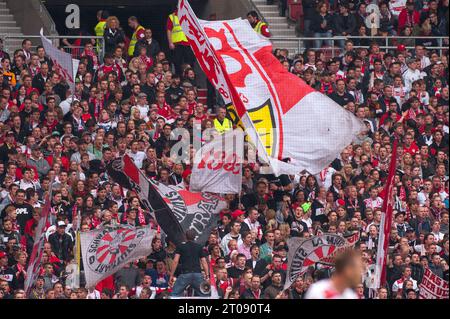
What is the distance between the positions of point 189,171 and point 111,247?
10.6 ft

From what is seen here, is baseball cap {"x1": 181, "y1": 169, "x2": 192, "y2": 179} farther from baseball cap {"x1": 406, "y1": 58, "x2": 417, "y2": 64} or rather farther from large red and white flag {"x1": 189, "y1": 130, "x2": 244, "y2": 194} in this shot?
baseball cap {"x1": 406, "y1": 58, "x2": 417, "y2": 64}

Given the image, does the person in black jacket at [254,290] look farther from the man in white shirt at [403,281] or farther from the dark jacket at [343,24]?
the dark jacket at [343,24]

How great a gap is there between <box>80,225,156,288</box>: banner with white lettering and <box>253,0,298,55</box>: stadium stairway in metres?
9.72

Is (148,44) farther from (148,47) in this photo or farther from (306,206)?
(306,206)

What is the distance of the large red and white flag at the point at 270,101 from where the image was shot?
20.2 meters

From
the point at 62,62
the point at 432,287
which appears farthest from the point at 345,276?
the point at 62,62

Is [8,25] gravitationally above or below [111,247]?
above

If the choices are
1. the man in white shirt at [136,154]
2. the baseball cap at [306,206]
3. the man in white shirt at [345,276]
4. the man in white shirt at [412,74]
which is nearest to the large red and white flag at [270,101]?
the baseball cap at [306,206]

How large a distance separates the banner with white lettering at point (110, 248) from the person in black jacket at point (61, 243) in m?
0.97

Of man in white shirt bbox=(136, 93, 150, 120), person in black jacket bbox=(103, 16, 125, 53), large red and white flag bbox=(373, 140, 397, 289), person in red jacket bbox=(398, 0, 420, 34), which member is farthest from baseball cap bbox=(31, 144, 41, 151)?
person in red jacket bbox=(398, 0, 420, 34)

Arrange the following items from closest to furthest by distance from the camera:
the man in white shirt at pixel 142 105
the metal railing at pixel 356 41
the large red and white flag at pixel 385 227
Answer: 1. the large red and white flag at pixel 385 227
2. the man in white shirt at pixel 142 105
3. the metal railing at pixel 356 41

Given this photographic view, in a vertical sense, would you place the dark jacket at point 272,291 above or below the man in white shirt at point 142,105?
below

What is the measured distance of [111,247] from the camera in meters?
17.6

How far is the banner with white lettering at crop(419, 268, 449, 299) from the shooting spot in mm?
18062
